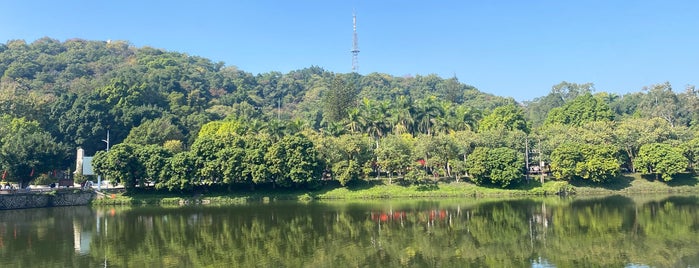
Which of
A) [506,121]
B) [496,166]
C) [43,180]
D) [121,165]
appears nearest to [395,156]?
[496,166]

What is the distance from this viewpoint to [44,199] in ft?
178

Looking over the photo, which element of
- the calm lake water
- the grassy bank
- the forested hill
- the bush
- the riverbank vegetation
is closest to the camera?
the calm lake water

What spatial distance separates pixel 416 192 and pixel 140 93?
A: 210ft

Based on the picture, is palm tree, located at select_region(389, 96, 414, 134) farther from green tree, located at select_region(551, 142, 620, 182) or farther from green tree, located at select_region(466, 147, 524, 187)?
green tree, located at select_region(551, 142, 620, 182)

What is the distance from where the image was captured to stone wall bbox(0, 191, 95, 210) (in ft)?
171

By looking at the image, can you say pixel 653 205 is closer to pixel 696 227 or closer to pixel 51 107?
pixel 696 227

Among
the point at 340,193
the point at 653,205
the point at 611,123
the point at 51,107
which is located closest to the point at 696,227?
the point at 653,205

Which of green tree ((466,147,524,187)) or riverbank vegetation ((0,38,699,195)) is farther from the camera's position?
green tree ((466,147,524,187))

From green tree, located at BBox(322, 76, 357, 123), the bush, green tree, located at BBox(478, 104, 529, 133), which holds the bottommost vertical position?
the bush

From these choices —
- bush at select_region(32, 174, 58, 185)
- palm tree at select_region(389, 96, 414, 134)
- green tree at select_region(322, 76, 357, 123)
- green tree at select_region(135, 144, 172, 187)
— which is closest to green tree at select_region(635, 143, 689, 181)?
palm tree at select_region(389, 96, 414, 134)

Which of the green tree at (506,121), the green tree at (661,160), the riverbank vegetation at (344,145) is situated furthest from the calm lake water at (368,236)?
the green tree at (506,121)

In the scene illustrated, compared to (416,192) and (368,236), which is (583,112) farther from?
(368,236)

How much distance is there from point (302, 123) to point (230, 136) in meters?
17.7

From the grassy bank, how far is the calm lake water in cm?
803
